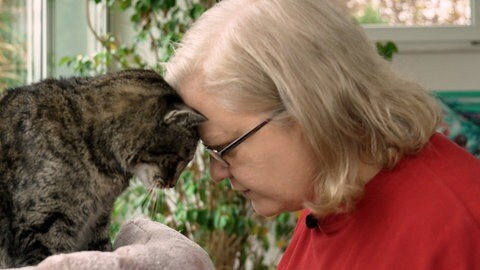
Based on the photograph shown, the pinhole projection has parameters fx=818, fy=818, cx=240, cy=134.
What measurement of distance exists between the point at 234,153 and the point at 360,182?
19cm

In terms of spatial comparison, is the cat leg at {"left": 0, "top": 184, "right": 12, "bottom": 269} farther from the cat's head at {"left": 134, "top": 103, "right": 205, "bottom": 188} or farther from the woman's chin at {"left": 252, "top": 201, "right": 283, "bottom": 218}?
the woman's chin at {"left": 252, "top": 201, "right": 283, "bottom": 218}

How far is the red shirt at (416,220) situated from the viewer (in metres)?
1.13

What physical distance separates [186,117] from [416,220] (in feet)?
1.23

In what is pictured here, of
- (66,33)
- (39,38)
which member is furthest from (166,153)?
(66,33)

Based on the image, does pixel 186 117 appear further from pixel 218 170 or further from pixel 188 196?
pixel 188 196

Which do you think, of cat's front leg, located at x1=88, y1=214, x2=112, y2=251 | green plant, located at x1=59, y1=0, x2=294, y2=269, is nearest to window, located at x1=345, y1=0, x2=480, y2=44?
green plant, located at x1=59, y1=0, x2=294, y2=269

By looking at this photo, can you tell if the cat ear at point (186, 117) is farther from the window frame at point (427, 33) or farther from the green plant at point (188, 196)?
the window frame at point (427, 33)

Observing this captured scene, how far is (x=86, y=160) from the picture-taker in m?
1.34

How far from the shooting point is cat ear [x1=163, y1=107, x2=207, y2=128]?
1.24m

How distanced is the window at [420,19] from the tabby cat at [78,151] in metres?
2.27

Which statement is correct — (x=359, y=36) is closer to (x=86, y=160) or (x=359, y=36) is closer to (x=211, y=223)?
(x=86, y=160)

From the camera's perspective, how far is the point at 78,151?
1.33 metres

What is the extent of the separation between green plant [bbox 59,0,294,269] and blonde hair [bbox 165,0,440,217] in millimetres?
1471

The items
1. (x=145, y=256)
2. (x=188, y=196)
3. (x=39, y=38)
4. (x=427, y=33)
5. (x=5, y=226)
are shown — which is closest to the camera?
(x=145, y=256)
